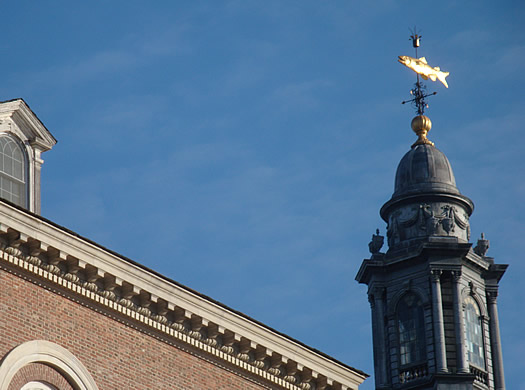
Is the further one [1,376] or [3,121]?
[3,121]

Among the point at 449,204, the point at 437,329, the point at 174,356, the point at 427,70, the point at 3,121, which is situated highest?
the point at 427,70

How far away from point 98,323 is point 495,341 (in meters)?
36.7

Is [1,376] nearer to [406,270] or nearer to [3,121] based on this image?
[3,121]

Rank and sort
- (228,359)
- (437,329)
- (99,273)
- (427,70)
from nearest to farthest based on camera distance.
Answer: (99,273) < (228,359) < (437,329) < (427,70)

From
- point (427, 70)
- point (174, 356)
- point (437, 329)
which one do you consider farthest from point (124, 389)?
point (427, 70)

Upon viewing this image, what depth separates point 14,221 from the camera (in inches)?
1334

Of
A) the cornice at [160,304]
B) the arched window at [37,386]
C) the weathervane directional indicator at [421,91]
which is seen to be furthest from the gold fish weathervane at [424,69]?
the arched window at [37,386]

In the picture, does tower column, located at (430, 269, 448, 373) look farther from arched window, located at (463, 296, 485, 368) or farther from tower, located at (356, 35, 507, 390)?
arched window, located at (463, 296, 485, 368)

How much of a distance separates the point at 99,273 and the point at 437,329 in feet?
110

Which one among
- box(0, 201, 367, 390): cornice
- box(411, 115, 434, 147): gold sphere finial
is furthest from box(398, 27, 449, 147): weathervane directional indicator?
box(0, 201, 367, 390): cornice

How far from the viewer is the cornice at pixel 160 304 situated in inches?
1348

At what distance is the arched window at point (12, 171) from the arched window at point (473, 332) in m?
33.9

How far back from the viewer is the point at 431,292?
67.4m

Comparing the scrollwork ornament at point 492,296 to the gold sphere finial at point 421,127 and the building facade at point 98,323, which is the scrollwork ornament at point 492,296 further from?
the building facade at point 98,323
